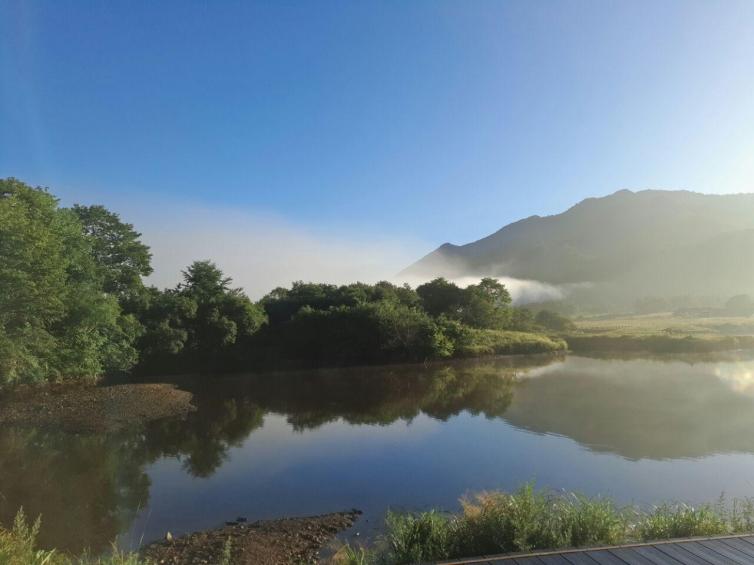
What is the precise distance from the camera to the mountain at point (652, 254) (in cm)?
13625

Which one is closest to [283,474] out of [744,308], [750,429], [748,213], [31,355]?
[31,355]

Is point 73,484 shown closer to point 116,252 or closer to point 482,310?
point 116,252

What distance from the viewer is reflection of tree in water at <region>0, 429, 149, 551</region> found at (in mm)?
9094

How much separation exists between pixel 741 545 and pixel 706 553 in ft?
1.86

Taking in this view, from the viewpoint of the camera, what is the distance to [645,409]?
20.4 metres

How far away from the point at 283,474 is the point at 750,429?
1598 centimetres

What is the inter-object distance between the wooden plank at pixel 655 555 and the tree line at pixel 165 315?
18.8 m

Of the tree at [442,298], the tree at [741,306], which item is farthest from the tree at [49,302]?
the tree at [741,306]

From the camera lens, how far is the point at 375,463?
13.9 m

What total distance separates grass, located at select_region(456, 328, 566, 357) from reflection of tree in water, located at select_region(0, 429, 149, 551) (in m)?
29.2

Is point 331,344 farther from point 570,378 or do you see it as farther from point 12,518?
point 12,518

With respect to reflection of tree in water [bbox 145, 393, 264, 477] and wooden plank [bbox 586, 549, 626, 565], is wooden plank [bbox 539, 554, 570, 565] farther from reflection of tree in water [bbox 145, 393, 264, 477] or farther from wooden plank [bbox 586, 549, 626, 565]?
reflection of tree in water [bbox 145, 393, 264, 477]

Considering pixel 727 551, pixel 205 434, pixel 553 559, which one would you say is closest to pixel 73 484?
pixel 205 434

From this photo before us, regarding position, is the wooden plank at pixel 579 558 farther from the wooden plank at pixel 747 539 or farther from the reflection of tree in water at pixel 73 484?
the reflection of tree in water at pixel 73 484
